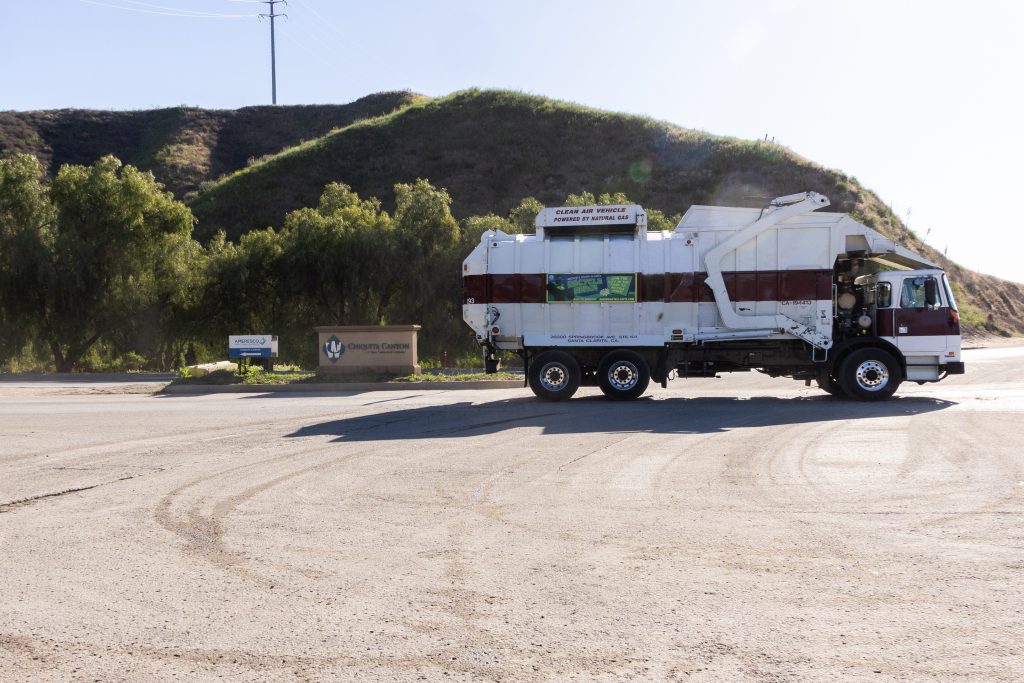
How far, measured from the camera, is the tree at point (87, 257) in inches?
1383

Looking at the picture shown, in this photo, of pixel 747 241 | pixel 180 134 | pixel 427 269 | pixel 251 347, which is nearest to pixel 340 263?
pixel 427 269

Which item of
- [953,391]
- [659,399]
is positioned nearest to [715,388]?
[659,399]

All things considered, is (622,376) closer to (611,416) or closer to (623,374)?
(623,374)

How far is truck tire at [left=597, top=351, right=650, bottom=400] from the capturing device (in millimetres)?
18047

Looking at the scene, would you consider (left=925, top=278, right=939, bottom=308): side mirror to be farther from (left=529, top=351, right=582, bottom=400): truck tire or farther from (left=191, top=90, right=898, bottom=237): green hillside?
(left=191, top=90, right=898, bottom=237): green hillside

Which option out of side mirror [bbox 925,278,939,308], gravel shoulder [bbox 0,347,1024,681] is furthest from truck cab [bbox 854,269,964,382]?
gravel shoulder [bbox 0,347,1024,681]

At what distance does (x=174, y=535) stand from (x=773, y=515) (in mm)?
4739

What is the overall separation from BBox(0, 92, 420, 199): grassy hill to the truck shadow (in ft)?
211

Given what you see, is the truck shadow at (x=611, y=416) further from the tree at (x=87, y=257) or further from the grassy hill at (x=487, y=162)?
the grassy hill at (x=487, y=162)

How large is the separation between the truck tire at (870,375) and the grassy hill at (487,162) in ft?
112

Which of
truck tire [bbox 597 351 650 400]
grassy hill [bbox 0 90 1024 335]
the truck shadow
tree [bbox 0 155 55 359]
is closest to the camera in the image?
the truck shadow

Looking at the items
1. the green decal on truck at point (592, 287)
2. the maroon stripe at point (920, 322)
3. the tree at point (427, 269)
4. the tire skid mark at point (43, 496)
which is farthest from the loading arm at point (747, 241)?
the tree at point (427, 269)

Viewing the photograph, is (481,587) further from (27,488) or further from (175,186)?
(175,186)

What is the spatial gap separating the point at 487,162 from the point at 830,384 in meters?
50.6
